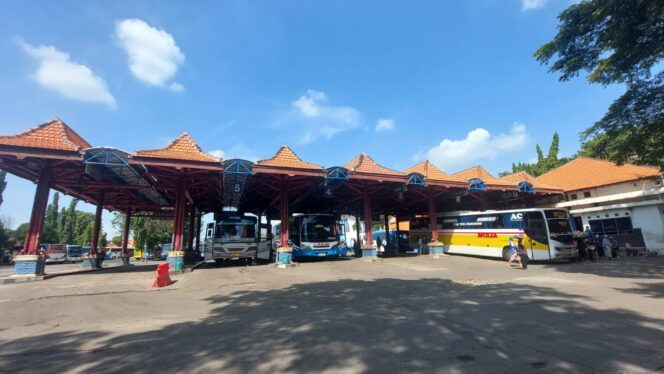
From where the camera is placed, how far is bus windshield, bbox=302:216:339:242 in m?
19.0

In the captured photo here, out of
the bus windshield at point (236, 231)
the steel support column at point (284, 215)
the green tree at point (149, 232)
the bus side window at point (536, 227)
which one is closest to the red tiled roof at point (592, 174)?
the bus side window at point (536, 227)

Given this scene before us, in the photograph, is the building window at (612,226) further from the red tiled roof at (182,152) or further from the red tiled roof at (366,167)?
the red tiled roof at (182,152)

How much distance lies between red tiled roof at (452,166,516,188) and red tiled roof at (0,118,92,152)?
2229 cm

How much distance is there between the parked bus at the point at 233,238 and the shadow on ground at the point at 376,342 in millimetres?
10725

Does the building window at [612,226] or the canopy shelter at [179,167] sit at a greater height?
the canopy shelter at [179,167]

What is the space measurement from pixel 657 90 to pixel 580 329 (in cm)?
1104

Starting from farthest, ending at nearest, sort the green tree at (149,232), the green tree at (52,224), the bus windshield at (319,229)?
the green tree at (52,224)
the green tree at (149,232)
the bus windshield at (319,229)

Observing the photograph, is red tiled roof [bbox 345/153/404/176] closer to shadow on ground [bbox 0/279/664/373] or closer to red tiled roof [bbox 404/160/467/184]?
red tiled roof [bbox 404/160/467/184]

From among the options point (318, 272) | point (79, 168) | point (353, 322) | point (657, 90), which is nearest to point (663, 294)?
point (353, 322)

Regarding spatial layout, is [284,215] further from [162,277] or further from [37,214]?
[37,214]

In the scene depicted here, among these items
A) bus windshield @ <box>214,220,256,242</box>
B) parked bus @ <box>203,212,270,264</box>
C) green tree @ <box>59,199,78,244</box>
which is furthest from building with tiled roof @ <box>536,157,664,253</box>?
green tree @ <box>59,199,78,244</box>

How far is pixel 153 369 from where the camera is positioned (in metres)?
3.61

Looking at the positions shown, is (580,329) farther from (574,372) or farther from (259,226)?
(259,226)

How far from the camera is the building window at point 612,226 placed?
20.9 m
